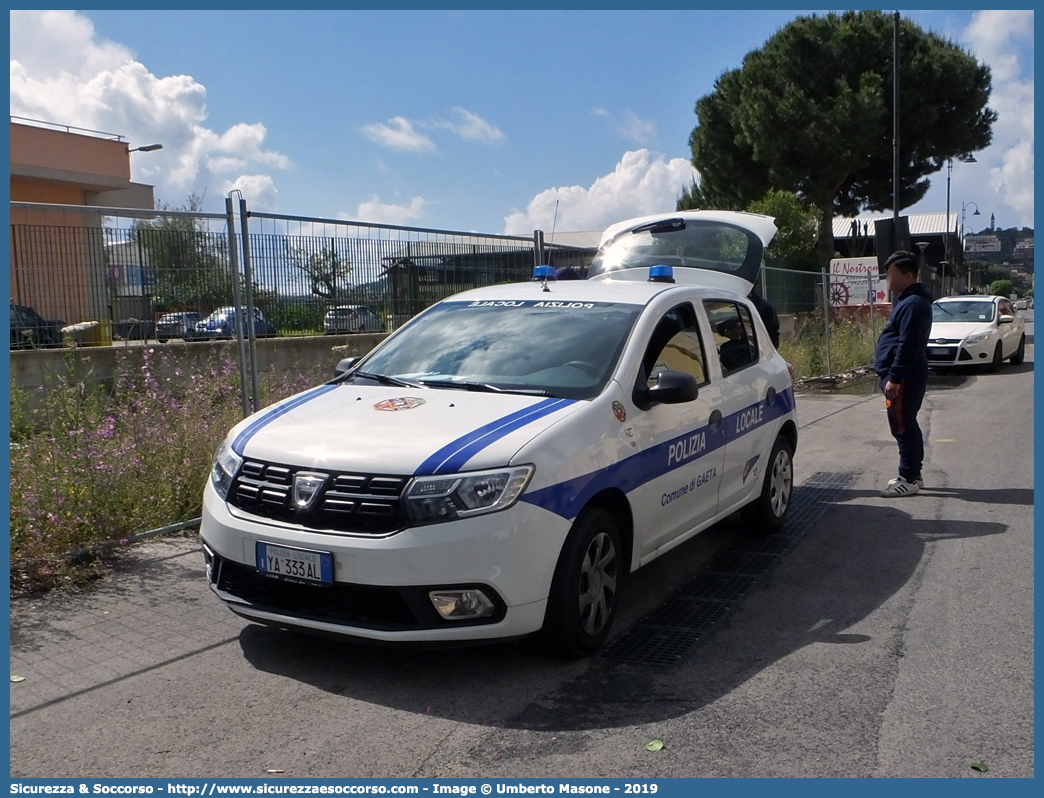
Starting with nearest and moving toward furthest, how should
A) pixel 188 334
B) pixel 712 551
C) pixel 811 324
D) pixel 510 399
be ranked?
pixel 510 399
pixel 712 551
pixel 188 334
pixel 811 324

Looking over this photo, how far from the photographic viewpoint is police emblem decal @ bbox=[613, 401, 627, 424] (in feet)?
16.0

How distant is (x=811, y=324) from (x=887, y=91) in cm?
2186

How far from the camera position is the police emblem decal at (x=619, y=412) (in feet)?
16.0

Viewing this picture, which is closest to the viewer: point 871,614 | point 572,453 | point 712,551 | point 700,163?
point 572,453

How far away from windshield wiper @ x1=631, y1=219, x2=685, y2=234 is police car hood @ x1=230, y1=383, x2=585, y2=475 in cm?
428

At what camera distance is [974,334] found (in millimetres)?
20219

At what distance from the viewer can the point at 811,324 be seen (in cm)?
2059

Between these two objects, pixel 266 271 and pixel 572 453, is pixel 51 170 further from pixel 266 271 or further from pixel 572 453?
pixel 572 453

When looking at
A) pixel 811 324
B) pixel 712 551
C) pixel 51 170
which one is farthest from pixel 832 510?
pixel 51 170

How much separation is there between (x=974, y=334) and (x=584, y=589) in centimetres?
1814

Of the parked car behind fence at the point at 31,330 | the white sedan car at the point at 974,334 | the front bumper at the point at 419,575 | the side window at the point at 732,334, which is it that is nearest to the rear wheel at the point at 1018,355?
the white sedan car at the point at 974,334

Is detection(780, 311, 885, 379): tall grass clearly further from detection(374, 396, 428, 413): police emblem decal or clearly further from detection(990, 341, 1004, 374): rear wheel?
detection(374, 396, 428, 413): police emblem decal

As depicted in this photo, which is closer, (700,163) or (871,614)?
(871,614)

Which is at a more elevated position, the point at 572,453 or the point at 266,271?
the point at 266,271
